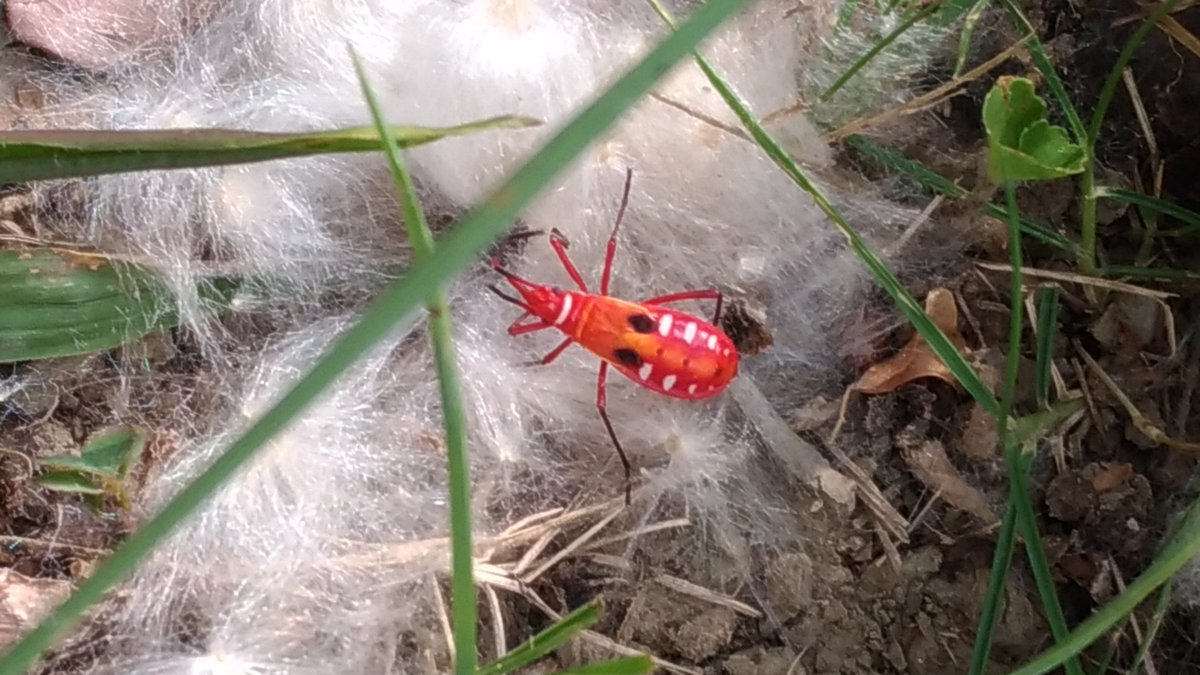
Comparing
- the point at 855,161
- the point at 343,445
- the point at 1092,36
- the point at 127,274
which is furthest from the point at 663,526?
the point at 1092,36

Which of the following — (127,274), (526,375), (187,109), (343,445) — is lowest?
(526,375)

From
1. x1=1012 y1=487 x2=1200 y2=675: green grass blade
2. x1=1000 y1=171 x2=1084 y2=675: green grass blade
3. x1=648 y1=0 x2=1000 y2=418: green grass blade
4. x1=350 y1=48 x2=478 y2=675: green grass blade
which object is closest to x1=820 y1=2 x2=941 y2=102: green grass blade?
x1=648 y1=0 x2=1000 y2=418: green grass blade

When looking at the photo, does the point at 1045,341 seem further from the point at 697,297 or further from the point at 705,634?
the point at 705,634

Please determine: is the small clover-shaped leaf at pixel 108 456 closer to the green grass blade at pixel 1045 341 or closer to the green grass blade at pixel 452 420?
the green grass blade at pixel 452 420

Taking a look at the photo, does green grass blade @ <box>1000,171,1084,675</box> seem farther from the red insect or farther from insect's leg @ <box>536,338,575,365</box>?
insect's leg @ <box>536,338,575,365</box>

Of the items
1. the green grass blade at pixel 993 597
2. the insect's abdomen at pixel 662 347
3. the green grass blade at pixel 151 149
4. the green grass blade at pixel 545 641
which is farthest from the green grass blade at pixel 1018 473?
the green grass blade at pixel 151 149

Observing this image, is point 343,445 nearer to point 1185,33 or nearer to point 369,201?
point 369,201
